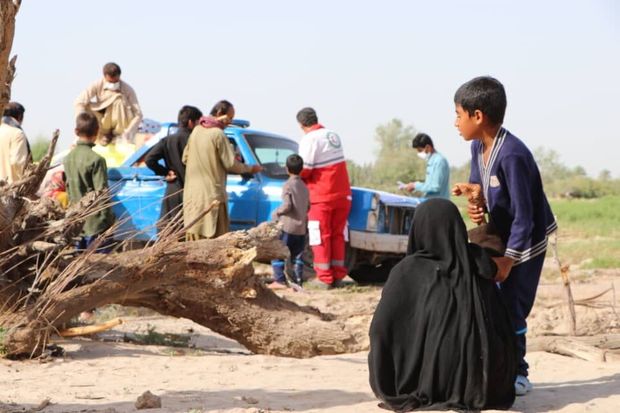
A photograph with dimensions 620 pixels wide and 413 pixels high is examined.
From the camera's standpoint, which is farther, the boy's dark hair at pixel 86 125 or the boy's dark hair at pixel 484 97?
the boy's dark hair at pixel 86 125

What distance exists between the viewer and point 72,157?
938cm

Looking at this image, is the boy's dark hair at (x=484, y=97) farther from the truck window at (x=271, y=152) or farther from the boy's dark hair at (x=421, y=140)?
the boy's dark hair at (x=421, y=140)

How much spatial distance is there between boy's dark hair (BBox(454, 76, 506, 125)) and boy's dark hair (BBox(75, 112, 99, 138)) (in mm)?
4308

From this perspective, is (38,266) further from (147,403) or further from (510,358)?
(510,358)

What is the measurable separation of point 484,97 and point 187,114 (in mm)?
5586

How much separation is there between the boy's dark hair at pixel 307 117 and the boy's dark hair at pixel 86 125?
11.3 ft

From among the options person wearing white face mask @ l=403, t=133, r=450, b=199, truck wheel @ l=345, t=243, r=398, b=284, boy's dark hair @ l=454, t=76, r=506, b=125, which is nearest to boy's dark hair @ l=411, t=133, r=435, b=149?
person wearing white face mask @ l=403, t=133, r=450, b=199

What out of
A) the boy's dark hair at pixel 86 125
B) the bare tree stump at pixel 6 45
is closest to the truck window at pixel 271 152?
the boy's dark hair at pixel 86 125

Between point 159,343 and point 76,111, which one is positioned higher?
point 76,111

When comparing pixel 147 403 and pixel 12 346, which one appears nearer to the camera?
pixel 147 403

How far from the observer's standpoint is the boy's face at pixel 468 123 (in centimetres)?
585

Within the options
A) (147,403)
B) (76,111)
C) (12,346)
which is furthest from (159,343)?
(76,111)

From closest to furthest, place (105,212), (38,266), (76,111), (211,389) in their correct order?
(211,389) < (38,266) < (105,212) < (76,111)

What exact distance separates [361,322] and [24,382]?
10.4 feet
